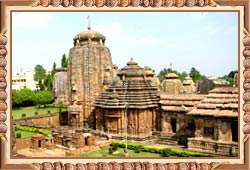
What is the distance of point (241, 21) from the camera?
23.6ft

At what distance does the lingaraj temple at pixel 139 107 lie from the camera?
374 inches

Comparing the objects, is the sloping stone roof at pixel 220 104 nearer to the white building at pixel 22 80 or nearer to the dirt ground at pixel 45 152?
the dirt ground at pixel 45 152

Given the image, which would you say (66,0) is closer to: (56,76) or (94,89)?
(94,89)

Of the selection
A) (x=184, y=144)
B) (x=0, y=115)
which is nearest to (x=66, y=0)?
(x=0, y=115)

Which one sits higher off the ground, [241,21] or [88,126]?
[241,21]

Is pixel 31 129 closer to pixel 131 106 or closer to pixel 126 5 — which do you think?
pixel 131 106

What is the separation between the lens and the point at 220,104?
31.7ft

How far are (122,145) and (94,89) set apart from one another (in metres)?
3.89

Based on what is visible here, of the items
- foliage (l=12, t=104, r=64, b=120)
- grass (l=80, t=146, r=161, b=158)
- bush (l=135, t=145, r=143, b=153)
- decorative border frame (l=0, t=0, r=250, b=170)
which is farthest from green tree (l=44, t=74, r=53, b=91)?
decorative border frame (l=0, t=0, r=250, b=170)

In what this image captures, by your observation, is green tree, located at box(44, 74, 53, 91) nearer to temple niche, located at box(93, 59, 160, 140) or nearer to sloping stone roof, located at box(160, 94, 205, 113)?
temple niche, located at box(93, 59, 160, 140)

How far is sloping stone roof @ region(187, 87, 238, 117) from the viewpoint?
9.30 m

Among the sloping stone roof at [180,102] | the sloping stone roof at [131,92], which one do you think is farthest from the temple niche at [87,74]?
the sloping stone roof at [180,102]

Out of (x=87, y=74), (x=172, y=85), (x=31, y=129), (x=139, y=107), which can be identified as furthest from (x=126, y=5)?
(x=172, y=85)

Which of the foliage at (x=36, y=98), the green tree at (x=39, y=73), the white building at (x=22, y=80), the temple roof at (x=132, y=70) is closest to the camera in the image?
the white building at (x=22, y=80)
